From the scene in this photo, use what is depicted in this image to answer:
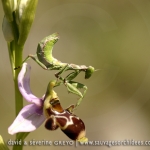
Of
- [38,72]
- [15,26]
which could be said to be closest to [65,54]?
[38,72]

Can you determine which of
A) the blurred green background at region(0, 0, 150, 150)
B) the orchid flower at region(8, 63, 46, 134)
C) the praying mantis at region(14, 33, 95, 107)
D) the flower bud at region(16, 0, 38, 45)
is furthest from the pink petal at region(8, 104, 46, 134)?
the blurred green background at region(0, 0, 150, 150)

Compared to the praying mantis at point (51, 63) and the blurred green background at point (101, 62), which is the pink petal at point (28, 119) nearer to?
the praying mantis at point (51, 63)

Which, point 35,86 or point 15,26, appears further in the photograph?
point 35,86

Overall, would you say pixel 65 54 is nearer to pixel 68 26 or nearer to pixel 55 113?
pixel 68 26

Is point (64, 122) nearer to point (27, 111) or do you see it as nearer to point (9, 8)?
point (27, 111)

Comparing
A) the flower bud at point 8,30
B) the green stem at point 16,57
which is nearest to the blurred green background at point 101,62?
the green stem at point 16,57

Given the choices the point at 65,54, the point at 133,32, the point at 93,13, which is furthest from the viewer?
the point at 93,13

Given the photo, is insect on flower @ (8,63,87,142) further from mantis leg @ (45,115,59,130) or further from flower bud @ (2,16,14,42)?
flower bud @ (2,16,14,42)
